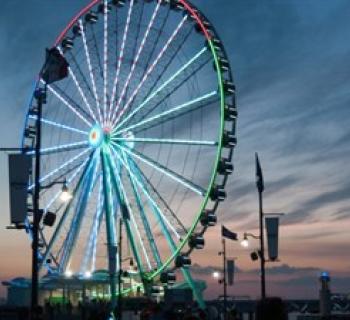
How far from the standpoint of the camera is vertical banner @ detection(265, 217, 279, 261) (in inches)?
890

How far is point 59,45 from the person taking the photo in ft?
150

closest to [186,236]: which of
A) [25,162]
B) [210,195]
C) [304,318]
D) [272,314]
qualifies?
[210,195]

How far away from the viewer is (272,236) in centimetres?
2269

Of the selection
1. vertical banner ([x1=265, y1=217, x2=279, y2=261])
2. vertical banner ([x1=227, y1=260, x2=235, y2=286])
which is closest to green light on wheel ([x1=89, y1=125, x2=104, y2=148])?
vertical banner ([x1=227, y1=260, x2=235, y2=286])

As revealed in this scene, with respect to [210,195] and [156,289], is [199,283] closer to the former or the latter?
[156,289]

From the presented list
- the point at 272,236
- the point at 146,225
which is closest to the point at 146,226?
the point at 146,225

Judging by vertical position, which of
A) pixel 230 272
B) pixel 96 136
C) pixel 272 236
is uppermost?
pixel 96 136

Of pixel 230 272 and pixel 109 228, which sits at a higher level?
pixel 109 228

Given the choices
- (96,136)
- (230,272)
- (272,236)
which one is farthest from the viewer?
(96,136)

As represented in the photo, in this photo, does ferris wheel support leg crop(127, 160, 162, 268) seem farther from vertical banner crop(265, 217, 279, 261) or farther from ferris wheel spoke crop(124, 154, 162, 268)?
vertical banner crop(265, 217, 279, 261)

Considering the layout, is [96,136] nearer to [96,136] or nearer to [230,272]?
[96,136]

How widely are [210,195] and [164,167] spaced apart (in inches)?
116

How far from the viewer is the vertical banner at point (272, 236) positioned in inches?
890

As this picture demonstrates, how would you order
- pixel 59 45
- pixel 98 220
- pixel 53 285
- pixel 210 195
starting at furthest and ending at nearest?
1. pixel 53 285
2. pixel 59 45
3. pixel 98 220
4. pixel 210 195
